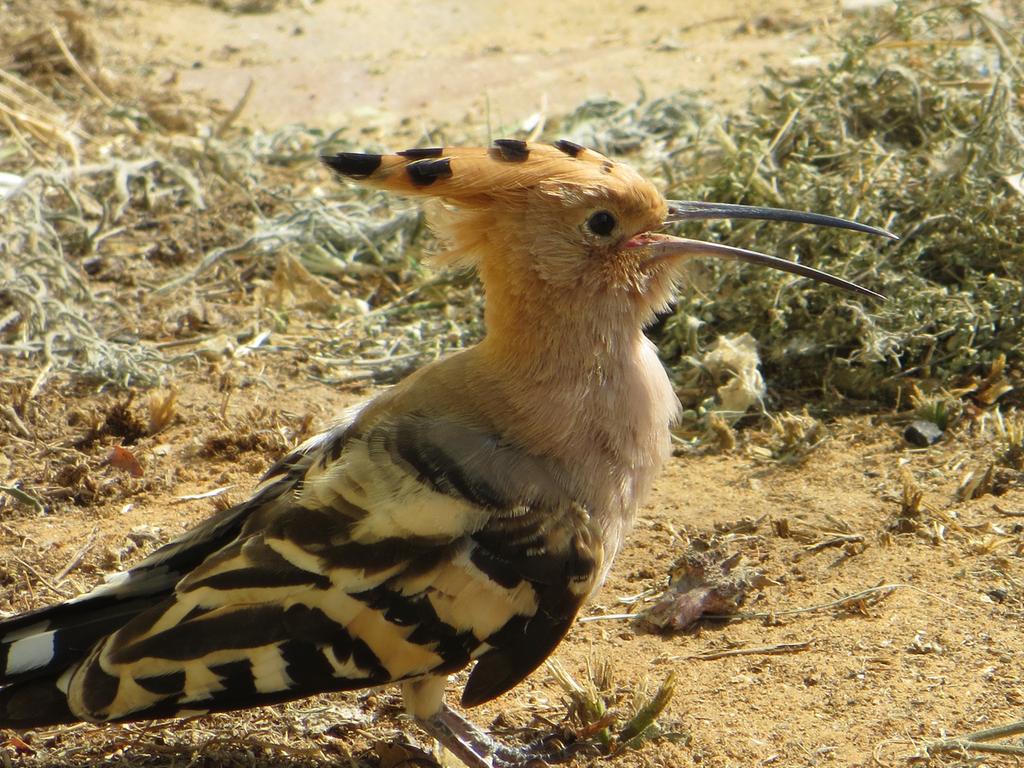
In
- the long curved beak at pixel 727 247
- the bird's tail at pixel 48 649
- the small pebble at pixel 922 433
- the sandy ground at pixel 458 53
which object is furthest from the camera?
the sandy ground at pixel 458 53

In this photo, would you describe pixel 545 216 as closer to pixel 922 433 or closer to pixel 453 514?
pixel 453 514

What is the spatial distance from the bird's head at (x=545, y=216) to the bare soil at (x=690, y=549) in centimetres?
89

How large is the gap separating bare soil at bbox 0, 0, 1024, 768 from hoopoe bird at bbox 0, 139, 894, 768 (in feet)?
1.22

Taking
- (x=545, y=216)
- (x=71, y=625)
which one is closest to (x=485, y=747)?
(x=71, y=625)

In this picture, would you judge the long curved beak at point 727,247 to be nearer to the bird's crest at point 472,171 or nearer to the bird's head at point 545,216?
the bird's head at point 545,216

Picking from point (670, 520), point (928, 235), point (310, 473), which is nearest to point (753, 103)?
point (928, 235)

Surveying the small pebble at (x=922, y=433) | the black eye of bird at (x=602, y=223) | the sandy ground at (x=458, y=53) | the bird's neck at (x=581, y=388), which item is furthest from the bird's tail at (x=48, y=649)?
the sandy ground at (x=458, y=53)

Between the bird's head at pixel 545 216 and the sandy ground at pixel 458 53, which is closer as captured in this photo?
the bird's head at pixel 545 216

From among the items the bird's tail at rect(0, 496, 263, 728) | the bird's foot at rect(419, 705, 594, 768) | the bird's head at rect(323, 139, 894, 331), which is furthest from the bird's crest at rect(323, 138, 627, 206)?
the bird's foot at rect(419, 705, 594, 768)

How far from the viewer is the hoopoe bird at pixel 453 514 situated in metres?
2.95

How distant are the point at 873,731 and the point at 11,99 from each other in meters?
5.52

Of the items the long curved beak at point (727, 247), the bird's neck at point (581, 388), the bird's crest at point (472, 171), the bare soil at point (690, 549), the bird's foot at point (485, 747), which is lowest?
the bird's foot at point (485, 747)

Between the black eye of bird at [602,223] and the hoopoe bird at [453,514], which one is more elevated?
the black eye of bird at [602,223]

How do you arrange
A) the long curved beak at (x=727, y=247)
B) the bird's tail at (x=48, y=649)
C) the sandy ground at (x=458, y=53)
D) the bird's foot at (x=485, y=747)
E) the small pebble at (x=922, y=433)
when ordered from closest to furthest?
1. the bird's tail at (x=48, y=649)
2. the bird's foot at (x=485, y=747)
3. the long curved beak at (x=727, y=247)
4. the small pebble at (x=922, y=433)
5. the sandy ground at (x=458, y=53)
